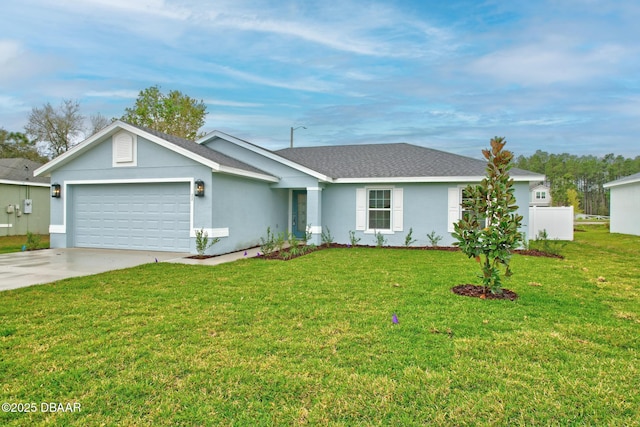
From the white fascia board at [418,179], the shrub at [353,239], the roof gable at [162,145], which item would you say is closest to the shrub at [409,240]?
the shrub at [353,239]

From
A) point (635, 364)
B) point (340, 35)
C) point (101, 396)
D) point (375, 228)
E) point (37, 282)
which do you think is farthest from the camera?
point (375, 228)

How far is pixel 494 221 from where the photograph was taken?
19.2ft

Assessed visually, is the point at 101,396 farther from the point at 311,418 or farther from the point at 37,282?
the point at 37,282

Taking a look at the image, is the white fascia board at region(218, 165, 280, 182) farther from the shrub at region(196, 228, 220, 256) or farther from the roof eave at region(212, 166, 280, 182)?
the shrub at region(196, 228, 220, 256)

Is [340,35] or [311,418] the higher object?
[340,35]

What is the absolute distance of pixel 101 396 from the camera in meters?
2.84

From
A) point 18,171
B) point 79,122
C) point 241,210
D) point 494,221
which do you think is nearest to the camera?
point 494,221

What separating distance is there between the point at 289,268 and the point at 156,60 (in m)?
11.3

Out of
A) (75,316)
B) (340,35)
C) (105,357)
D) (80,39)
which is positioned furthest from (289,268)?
(80,39)

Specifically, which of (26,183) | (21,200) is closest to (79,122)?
(26,183)

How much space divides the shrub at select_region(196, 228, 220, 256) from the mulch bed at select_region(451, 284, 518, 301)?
6.71m

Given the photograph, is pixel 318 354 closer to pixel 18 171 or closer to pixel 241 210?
pixel 241 210

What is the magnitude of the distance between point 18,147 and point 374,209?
113 ft

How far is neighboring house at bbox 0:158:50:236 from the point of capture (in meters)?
16.9
